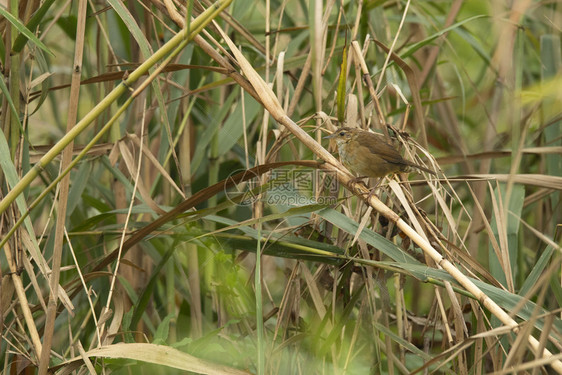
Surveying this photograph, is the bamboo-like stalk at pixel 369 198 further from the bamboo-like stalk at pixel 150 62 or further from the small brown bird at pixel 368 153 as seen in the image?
the bamboo-like stalk at pixel 150 62

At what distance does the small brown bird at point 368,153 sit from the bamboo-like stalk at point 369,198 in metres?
0.20

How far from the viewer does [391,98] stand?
10.7 feet

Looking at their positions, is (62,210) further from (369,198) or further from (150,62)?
(369,198)

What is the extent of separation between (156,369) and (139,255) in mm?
838

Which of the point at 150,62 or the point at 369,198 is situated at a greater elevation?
the point at 150,62

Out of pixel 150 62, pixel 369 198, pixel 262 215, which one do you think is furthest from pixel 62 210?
pixel 369 198

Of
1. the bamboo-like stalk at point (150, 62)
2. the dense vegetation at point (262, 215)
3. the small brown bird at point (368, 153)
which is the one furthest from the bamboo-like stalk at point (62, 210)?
the small brown bird at point (368, 153)

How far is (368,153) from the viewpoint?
2262 millimetres

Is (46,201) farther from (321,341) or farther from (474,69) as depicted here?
(474,69)

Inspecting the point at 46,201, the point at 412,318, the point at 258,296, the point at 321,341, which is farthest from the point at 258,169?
the point at 46,201

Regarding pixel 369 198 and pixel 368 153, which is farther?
pixel 368 153

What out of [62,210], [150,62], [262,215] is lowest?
[262,215]

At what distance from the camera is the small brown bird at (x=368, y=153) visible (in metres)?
2.25

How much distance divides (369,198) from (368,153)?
39 centimetres
